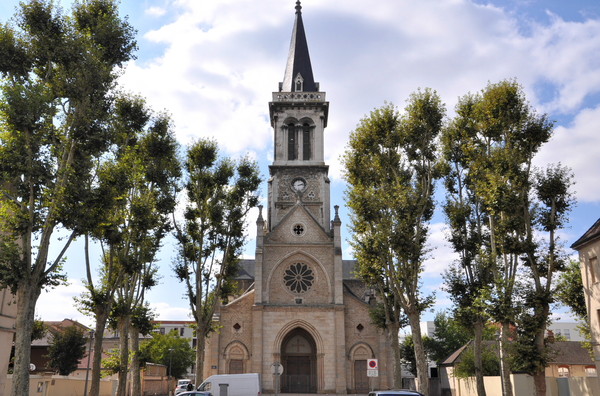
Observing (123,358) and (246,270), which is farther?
(246,270)

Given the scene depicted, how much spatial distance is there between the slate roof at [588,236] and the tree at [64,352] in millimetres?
35977

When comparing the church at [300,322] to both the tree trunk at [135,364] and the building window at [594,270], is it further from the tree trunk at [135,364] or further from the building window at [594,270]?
the building window at [594,270]

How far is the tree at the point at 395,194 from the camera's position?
25266 millimetres

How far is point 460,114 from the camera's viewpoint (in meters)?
25.8

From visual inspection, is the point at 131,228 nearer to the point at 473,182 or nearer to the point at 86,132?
the point at 86,132

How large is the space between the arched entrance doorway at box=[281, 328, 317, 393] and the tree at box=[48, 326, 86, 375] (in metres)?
16.4

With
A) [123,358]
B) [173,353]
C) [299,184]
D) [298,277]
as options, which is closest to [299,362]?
[298,277]

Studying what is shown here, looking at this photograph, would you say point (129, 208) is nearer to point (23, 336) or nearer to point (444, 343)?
point (23, 336)

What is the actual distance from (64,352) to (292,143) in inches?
1033

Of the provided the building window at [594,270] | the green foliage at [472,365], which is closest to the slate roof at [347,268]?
the green foliage at [472,365]

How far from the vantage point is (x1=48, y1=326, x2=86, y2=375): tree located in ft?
130

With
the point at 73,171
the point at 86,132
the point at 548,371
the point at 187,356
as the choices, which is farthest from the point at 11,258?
the point at 187,356

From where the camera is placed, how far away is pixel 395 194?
84.5 feet

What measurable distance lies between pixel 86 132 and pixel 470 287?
19.0 meters
